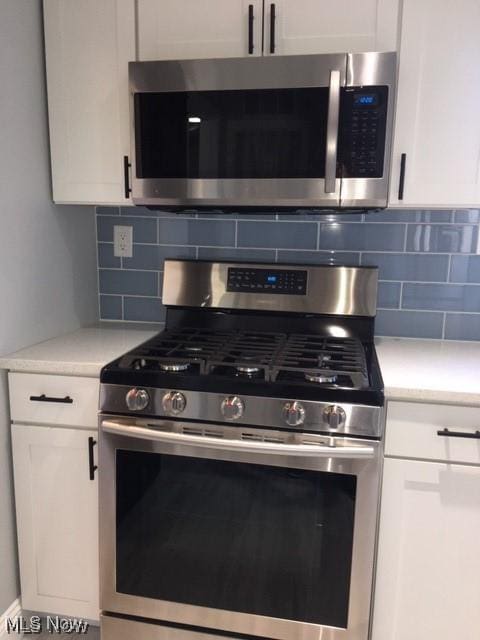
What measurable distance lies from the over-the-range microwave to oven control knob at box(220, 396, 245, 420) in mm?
594

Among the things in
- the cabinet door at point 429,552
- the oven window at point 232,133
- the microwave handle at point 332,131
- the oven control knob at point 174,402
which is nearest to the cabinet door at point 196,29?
the oven window at point 232,133

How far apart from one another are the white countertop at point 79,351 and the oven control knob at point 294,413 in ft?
1.79

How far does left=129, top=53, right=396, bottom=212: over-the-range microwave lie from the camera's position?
145cm

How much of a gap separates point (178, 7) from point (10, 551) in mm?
1754

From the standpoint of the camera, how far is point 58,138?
5.62ft

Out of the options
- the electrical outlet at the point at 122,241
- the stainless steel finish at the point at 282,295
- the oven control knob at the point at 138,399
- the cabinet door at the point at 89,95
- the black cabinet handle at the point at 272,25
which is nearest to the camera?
the oven control knob at the point at 138,399

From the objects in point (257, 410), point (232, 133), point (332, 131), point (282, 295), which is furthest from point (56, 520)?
point (332, 131)

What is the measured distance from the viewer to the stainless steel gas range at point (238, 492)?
4.33 ft

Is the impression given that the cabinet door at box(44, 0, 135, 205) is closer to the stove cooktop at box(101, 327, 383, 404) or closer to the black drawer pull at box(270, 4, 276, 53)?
the black drawer pull at box(270, 4, 276, 53)

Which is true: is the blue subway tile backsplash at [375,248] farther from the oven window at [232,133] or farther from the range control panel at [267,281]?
the oven window at [232,133]

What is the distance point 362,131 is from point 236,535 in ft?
3.84

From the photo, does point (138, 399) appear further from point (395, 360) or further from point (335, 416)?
point (395, 360)

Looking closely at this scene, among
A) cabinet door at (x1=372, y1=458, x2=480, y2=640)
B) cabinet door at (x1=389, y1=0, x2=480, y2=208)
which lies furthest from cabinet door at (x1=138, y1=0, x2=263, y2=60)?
cabinet door at (x1=372, y1=458, x2=480, y2=640)

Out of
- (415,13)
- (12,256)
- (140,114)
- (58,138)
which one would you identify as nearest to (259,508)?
(12,256)
